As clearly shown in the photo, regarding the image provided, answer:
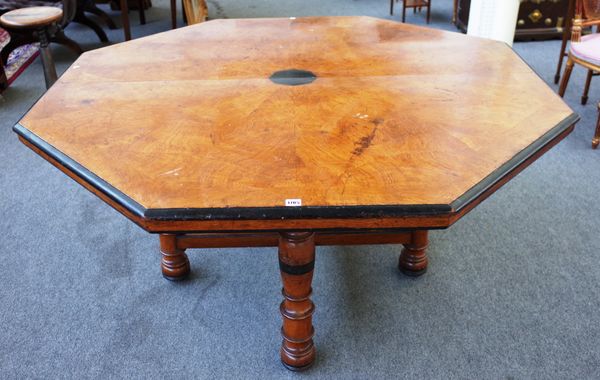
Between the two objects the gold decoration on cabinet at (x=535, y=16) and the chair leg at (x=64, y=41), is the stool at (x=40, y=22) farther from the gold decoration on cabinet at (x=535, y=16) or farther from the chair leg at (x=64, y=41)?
the gold decoration on cabinet at (x=535, y=16)

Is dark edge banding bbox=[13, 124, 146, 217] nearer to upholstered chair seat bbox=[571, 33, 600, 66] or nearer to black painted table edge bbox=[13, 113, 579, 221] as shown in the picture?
black painted table edge bbox=[13, 113, 579, 221]

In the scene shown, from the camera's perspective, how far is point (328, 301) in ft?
5.81

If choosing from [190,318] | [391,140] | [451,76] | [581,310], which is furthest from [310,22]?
[581,310]

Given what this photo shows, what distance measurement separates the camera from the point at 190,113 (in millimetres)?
1489

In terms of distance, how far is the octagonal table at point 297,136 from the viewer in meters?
1.10

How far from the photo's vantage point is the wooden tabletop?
3.69 ft

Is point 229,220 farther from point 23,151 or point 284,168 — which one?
point 23,151

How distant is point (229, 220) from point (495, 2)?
9.36 ft

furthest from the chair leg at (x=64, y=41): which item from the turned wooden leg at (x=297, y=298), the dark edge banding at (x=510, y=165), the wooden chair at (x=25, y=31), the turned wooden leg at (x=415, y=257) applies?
the dark edge banding at (x=510, y=165)

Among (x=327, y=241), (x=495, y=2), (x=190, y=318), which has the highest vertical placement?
(x=495, y=2)

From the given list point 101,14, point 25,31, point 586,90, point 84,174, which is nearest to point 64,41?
point 25,31

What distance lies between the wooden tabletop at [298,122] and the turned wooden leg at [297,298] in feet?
0.65

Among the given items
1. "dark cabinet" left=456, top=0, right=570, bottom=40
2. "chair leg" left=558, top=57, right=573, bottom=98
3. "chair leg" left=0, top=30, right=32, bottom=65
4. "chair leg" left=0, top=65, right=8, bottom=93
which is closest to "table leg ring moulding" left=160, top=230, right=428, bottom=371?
"chair leg" left=558, top=57, right=573, bottom=98

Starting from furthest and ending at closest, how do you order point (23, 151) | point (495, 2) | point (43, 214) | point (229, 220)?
point (495, 2) < point (23, 151) < point (43, 214) < point (229, 220)
